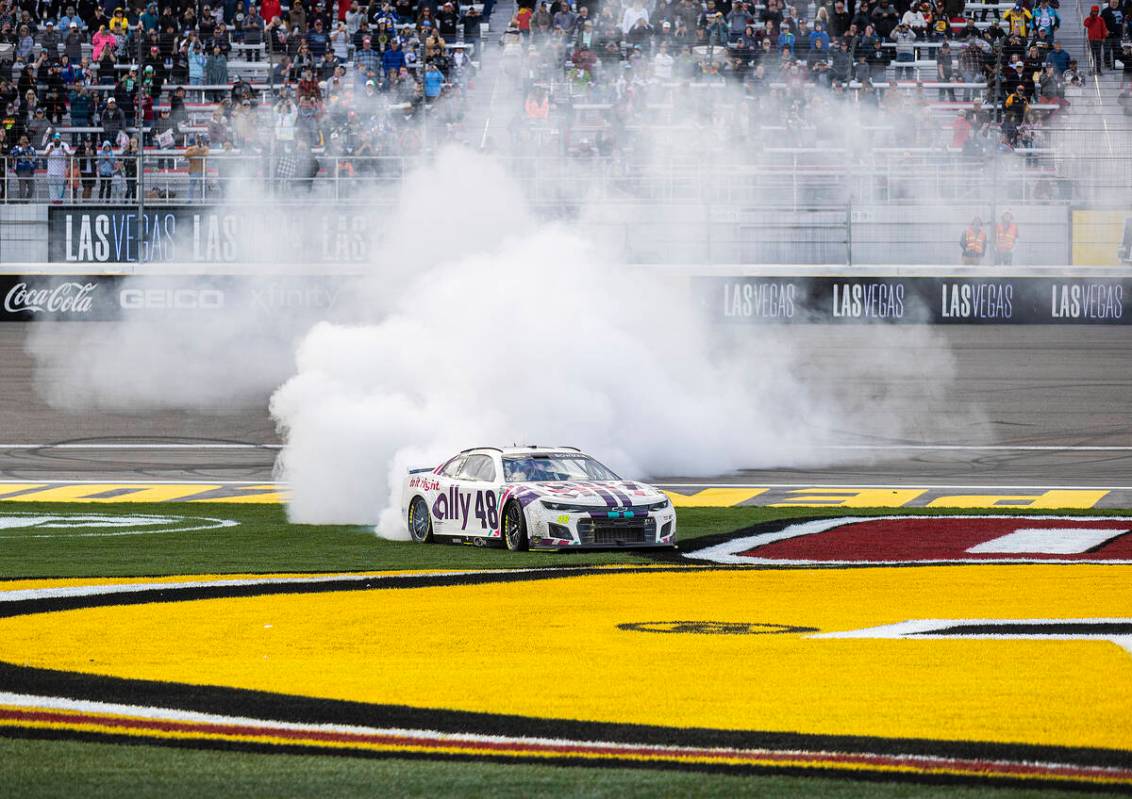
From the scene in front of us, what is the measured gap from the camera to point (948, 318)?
74.7ft

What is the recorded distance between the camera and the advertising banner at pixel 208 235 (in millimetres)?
22844

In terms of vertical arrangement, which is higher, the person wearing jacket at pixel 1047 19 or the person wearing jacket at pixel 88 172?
the person wearing jacket at pixel 1047 19

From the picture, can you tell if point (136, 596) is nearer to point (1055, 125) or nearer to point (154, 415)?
point (154, 415)

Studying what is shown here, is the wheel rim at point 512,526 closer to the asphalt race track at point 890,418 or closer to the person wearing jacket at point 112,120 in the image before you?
the asphalt race track at point 890,418

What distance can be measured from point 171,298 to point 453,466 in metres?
10.6

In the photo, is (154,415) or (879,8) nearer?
(154,415)

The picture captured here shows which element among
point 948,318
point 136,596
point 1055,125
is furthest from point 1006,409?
point 136,596

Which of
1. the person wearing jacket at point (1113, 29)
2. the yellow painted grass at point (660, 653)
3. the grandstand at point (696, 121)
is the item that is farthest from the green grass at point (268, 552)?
the person wearing jacket at point (1113, 29)

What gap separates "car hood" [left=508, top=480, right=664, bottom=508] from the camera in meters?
12.4

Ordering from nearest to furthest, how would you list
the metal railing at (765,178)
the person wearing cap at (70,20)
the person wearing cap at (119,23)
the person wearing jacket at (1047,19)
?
the metal railing at (765,178), the person wearing jacket at (1047,19), the person wearing cap at (119,23), the person wearing cap at (70,20)

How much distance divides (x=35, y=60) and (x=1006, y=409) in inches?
588

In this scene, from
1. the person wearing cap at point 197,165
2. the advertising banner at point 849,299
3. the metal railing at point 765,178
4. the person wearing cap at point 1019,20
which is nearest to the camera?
the metal railing at point 765,178

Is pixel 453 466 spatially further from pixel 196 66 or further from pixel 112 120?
pixel 196 66

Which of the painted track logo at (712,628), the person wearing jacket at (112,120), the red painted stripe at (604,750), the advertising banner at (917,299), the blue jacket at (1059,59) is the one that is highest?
the blue jacket at (1059,59)
